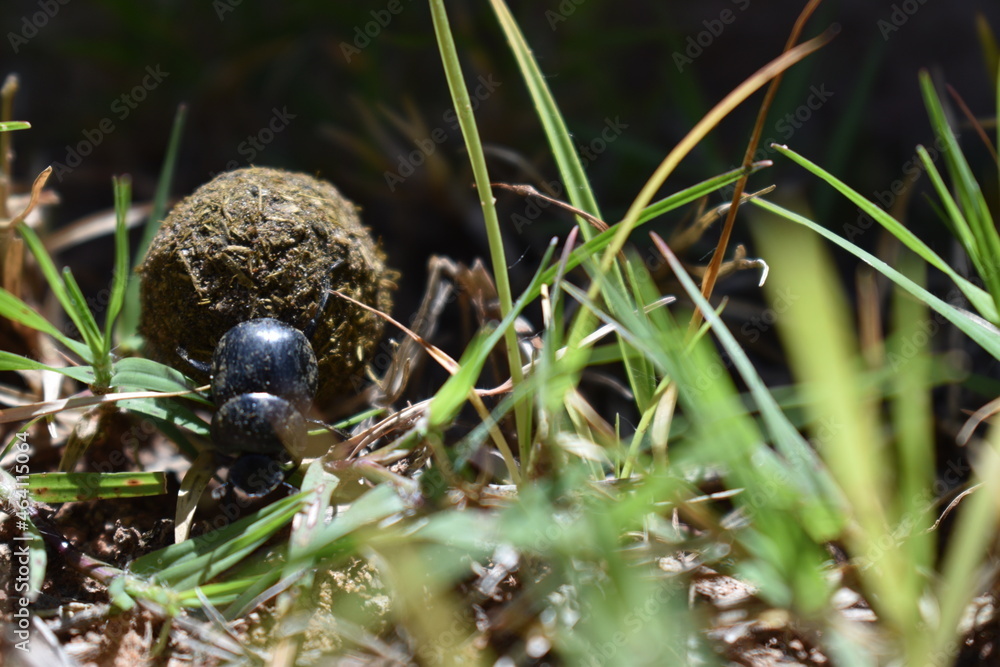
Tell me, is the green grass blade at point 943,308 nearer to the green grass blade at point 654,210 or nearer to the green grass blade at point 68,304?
the green grass blade at point 654,210

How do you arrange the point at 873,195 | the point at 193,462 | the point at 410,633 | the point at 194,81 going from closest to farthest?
the point at 410,633 → the point at 193,462 → the point at 873,195 → the point at 194,81

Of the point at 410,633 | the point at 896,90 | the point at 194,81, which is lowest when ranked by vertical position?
the point at 410,633

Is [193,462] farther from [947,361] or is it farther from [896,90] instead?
[896,90]

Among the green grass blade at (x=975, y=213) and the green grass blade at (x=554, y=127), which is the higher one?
the green grass blade at (x=554, y=127)

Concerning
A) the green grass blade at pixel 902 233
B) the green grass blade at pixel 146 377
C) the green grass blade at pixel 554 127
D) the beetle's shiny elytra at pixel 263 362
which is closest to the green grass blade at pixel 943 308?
the green grass blade at pixel 902 233

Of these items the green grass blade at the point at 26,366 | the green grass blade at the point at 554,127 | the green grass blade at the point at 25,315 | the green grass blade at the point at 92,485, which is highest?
the green grass blade at the point at 554,127

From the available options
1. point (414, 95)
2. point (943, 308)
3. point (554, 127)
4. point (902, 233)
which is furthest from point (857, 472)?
point (414, 95)

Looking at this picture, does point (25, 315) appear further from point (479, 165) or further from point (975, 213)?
point (975, 213)

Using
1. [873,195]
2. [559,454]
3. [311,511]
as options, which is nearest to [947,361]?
[873,195]
